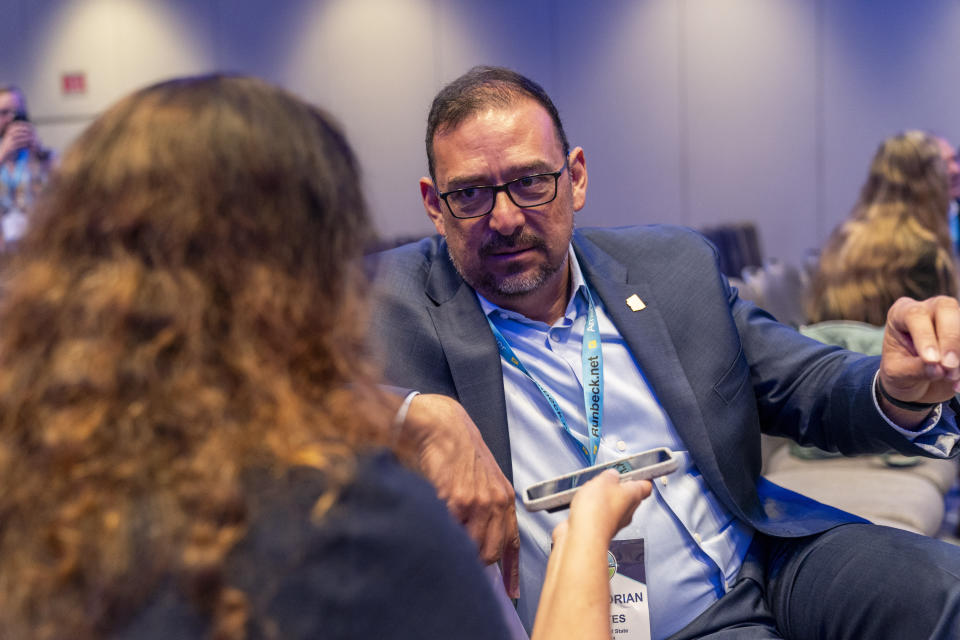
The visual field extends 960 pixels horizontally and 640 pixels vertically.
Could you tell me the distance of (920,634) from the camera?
137 cm

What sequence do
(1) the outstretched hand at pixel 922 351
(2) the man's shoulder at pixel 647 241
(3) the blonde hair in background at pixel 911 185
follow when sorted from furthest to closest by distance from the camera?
(3) the blonde hair in background at pixel 911 185 → (2) the man's shoulder at pixel 647 241 → (1) the outstretched hand at pixel 922 351

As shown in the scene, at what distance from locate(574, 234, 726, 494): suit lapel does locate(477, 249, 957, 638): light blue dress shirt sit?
0.03 metres

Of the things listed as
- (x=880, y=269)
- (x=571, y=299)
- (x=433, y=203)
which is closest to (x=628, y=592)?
(x=571, y=299)

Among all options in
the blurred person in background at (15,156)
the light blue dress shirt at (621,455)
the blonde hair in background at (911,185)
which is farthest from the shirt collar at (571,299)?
the blurred person in background at (15,156)

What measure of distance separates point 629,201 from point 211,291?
692 centimetres

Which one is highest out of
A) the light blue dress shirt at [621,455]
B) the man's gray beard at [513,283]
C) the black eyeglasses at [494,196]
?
the black eyeglasses at [494,196]

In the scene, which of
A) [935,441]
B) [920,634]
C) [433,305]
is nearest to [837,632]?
[920,634]

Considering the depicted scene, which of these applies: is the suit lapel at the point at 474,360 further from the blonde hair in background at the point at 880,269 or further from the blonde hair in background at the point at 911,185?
the blonde hair in background at the point at 911,185

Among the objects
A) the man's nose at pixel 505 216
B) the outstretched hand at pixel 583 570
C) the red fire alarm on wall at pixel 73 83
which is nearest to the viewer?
the outstretched hand at pixel 583 570

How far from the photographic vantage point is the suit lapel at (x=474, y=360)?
1545 millimetres

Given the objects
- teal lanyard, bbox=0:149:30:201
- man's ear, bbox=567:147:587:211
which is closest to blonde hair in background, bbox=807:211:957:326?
man's ear, bbox=567:147:587:211

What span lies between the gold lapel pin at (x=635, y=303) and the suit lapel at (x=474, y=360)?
0.29m

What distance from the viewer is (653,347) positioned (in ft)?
5.43

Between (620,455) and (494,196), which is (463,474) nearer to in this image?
(620,455)
